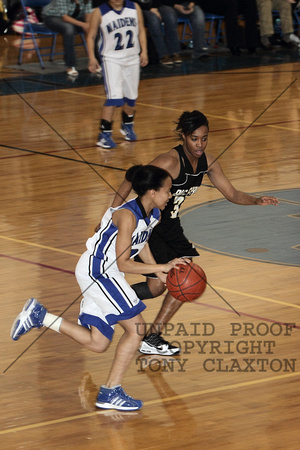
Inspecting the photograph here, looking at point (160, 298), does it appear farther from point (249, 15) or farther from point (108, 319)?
point (249, 15)

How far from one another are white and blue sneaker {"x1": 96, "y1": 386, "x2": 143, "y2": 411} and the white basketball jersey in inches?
252

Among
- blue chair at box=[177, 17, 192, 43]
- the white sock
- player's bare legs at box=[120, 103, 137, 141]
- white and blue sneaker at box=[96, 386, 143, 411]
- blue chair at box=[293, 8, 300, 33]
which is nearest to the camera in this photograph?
white and blue sneaker at box=[96, 386, 143, 411]

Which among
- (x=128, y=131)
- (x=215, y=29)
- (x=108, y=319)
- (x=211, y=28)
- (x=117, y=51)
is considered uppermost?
(x=108, y=319)

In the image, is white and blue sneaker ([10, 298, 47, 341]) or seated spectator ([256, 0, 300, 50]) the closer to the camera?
white and blue sneaker ([10, 298, 47, 341])

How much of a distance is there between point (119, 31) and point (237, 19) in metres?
6.32

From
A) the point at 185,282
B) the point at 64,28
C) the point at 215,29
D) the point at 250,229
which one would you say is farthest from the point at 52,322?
the point at 215,29

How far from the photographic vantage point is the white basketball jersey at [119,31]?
10.0m

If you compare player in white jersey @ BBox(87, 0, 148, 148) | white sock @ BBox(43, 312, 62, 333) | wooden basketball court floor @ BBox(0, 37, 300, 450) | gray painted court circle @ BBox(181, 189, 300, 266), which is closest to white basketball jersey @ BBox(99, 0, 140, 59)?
player in white jersey @ BBox(87, 0, 148, 148)

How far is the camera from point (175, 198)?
202 inches

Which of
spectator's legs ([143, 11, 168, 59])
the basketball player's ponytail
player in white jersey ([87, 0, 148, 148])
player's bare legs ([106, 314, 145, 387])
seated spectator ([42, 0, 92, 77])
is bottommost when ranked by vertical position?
spectator's legs ([143, 11, 168, 59])

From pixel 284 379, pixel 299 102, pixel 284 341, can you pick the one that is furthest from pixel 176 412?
pixel 299 102

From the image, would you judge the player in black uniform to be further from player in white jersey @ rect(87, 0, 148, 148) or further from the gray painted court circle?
player in white jersey @ rect(87, 0, 148, 148)

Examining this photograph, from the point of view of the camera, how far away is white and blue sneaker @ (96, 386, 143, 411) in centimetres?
427

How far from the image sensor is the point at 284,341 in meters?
5.12
